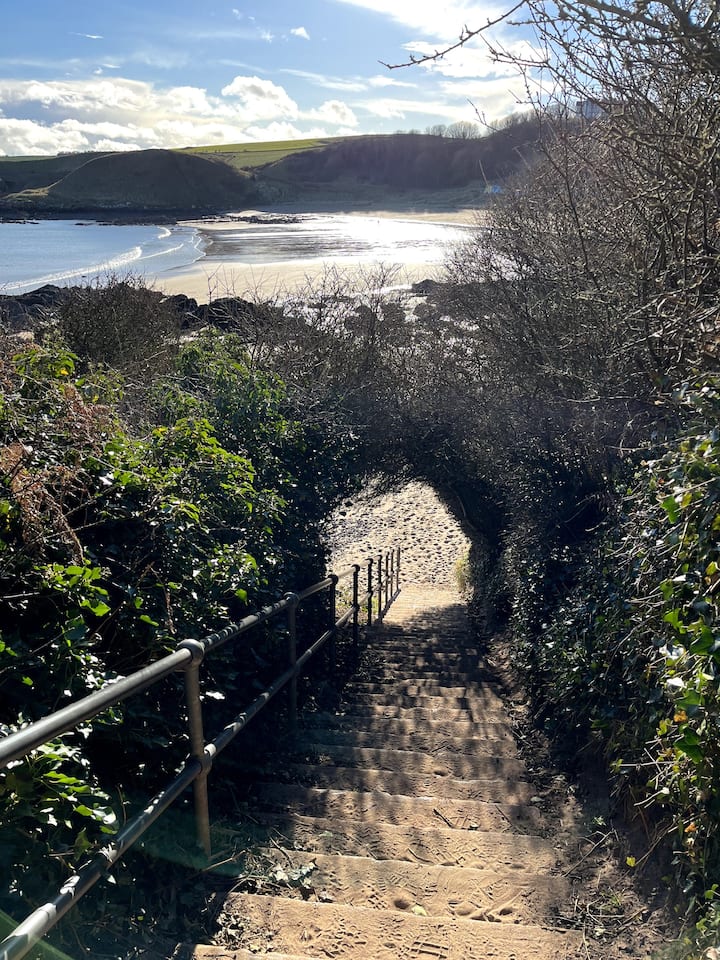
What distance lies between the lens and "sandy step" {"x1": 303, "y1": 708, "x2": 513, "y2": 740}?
484cm

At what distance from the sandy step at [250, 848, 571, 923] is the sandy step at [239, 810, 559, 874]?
4.0 inches

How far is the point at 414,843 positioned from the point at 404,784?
645 millimetres

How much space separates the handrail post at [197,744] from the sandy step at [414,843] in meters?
0.50

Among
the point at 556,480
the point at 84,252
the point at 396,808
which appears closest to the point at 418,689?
the point at 556,480

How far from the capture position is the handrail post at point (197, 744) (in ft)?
7.75

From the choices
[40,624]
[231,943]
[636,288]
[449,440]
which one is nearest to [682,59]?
[636,288]

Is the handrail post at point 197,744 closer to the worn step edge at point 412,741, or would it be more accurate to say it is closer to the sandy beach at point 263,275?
the worn step edge at point 412,741

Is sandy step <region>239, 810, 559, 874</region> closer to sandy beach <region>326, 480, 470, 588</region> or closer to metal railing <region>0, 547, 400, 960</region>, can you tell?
metal railing <region>0, 547, 400, 960</region>

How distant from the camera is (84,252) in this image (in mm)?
52438

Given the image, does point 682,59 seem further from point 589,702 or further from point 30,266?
point 30,266

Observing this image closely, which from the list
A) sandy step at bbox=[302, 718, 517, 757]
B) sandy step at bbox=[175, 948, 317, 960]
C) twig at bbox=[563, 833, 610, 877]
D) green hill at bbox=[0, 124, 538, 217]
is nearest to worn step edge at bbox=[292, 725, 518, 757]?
sandy step at bbox=[302, 718, 517, 757]

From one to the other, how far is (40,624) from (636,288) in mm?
4184

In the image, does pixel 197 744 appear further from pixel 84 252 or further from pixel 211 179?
pixel 211 179

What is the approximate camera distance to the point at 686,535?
106 inches
